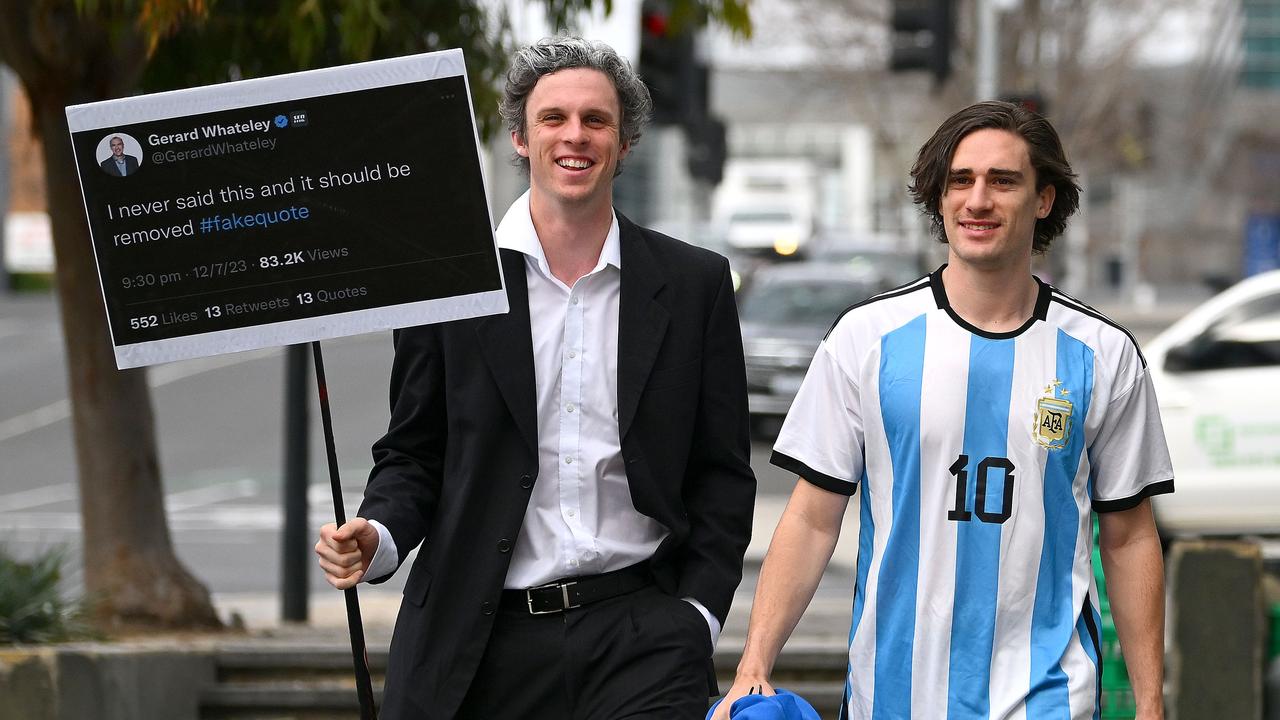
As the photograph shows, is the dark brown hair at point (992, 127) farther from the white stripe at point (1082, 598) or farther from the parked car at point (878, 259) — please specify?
the parked car at point (878, 259)

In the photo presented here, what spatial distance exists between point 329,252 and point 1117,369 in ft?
5.21

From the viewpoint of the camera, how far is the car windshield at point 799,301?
20.5 m

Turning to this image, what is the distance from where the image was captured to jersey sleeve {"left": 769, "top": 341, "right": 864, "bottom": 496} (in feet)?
11.9

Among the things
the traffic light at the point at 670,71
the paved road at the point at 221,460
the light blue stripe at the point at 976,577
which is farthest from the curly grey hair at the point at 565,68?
the traffic light at the point at 670,71

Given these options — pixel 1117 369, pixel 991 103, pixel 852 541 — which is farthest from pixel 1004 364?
pixel 852 541

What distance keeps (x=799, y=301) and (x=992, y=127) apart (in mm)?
17324

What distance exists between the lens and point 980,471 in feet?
11.4

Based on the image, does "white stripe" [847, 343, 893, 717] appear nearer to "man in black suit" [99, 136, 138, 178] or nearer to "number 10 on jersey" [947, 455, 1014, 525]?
"number 10 on jersey" [947, 455, 1014, 525]

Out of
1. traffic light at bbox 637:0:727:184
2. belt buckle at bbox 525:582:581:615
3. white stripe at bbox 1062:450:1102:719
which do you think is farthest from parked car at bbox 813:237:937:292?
white stripe at bbox 1062:450:1102:719

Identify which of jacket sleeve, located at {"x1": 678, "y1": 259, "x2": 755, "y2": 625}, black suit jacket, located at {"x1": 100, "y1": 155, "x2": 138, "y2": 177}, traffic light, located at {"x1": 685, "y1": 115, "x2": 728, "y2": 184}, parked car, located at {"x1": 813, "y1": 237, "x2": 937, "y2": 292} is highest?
traffic light, located at {"x1": 685, "y1": 115, "x2": 728, "y2": 184}

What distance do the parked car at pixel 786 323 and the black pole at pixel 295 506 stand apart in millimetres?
8221

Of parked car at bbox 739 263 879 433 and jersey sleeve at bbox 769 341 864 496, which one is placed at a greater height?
jersey sleeve at bbox 769 341 864 496

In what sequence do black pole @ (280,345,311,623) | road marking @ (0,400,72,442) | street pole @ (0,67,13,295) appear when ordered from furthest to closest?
street pole @ (0,67,13,295) < road marking @ (0,400,72,442) < black pole @ (280,345,311,623)

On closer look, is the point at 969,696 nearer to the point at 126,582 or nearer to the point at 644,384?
the point at 644,384
